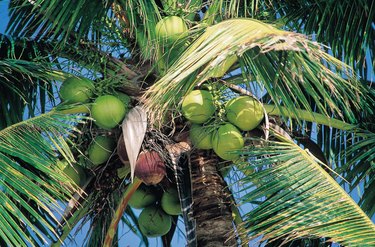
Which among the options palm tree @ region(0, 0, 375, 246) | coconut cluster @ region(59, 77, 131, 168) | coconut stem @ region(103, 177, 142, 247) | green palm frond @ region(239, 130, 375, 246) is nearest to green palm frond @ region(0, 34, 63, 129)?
palm tree @ region(0, 0, 375, 246)

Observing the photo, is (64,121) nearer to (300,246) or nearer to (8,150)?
(8,150)

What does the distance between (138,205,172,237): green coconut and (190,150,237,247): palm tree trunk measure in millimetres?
513

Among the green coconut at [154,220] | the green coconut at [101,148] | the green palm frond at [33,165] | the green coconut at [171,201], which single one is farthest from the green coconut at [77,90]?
the green coconut at [154,220]

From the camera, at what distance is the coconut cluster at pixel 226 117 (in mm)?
5328

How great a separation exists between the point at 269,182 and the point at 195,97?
0.61 meters

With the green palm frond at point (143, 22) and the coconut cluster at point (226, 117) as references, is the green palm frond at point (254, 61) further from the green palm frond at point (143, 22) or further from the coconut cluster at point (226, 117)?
the green palm frond at point (143, 22)

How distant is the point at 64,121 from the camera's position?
5.68m

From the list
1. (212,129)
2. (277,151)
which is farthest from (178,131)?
(277,151)

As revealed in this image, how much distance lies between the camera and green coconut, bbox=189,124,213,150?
544cm

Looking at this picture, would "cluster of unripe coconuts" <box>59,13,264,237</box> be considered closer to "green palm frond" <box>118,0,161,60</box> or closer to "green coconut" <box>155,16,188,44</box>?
"green coconut" <box>155,16,188,44</box>

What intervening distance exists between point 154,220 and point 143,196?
0.16 meters

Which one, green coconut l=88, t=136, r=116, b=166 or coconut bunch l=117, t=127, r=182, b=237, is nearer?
coconut bunch l=117, t=127, r=182, b=237

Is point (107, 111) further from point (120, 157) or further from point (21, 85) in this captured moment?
point (21, 85)

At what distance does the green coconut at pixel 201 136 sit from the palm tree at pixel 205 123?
0.05m
